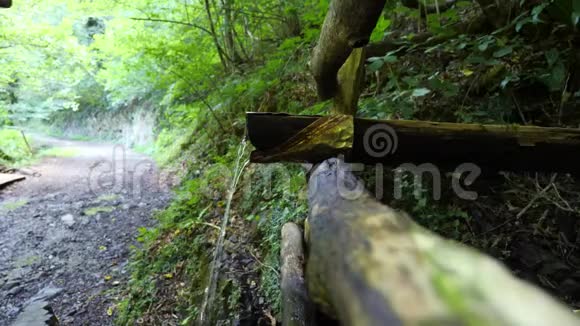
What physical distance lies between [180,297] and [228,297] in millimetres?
788

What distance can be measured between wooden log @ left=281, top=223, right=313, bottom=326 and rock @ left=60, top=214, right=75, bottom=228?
517 centimetres

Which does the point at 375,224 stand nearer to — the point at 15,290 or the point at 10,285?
the point at 15,290

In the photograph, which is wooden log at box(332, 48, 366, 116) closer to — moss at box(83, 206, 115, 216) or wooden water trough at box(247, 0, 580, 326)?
wooden water trough at box(247, 0, 580, 326)

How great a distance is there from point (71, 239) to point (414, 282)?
6105 millimetres

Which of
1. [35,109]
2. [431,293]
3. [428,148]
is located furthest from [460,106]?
[35,109]

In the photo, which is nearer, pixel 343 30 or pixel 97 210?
pixel 343 30

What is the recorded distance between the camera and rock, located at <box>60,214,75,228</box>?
19.9 feet

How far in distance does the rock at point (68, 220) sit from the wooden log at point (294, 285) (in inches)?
204

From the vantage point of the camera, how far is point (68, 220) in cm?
622

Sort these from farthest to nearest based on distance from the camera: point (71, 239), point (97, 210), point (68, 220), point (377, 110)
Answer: point (97, 210), point (68, 220), point (71, 239), point (377, 110)

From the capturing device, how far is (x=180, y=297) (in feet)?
11.5

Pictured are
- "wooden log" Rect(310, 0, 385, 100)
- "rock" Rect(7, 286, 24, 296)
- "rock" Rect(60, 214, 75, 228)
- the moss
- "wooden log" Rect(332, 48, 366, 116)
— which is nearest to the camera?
"wooden log" Rect(310, 0, 385, 100)

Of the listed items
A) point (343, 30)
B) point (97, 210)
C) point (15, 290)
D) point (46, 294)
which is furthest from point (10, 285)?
point (343, 30)

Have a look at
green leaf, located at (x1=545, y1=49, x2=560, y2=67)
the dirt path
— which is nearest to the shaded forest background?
green leaf, located at (x1=545, y1=49, x2=560, y2=67)
